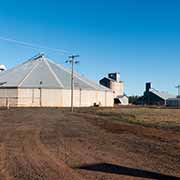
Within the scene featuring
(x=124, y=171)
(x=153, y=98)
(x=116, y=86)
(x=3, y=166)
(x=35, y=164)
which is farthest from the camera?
(x=153, y=98)

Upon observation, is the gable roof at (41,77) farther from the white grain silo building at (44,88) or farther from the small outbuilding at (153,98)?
the small outbuilding at (153,98)

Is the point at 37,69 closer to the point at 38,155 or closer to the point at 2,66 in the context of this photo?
the point at 2,66

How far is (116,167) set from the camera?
8648mm

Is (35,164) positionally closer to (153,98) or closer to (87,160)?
(87,160)

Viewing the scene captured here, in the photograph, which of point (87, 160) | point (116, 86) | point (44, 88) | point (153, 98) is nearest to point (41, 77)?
point (44, 88)

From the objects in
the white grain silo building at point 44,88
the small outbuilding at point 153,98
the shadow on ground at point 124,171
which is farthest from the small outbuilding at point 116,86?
the shadow on ground at point 124,171

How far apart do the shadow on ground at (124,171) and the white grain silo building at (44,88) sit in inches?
2177

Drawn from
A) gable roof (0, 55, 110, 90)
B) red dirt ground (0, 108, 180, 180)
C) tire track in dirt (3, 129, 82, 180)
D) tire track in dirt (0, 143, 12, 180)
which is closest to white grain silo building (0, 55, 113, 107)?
gable roof (0, 55, 110, 90)

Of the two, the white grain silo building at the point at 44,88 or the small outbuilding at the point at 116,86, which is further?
the small outbuilding at the point at 116,86

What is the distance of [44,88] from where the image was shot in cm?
6500

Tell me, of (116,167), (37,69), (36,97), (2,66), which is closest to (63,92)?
(36,97)

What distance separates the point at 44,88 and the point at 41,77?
439 cm

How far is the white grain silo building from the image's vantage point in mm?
64125

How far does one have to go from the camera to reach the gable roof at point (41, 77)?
65688mm
